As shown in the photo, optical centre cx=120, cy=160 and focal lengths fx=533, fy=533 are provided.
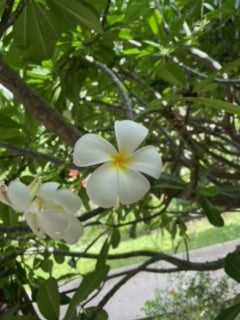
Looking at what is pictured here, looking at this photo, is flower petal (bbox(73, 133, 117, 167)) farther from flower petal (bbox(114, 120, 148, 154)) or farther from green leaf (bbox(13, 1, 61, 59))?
green leaf (bbox(13, 1, 61, 59))

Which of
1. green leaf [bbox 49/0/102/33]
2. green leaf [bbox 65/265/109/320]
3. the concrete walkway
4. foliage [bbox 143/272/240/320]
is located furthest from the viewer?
the concrete walkway

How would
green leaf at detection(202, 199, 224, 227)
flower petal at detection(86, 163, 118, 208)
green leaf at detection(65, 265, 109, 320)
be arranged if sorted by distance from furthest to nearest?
green leaf at detection(202, 199, 224, 227) < green leaf at detection(65, 265, 109, 320) < flower petal at detection(86, 163, 118, 208)

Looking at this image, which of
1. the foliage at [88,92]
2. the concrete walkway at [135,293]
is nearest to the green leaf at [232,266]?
the foliage at [88,92]

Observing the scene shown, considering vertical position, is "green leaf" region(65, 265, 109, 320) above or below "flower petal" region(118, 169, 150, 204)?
below

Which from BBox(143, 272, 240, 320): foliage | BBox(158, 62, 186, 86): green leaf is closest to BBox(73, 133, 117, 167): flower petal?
BBox(158, 62, 186, 86): green leaf

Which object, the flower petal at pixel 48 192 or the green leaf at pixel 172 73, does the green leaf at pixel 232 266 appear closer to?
the green leaf at pixel 172 73

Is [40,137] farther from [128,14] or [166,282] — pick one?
[166,282]

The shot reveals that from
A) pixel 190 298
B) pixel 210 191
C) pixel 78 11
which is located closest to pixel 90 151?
pixel 78 11

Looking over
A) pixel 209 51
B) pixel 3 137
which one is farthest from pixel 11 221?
pixel 209 51
